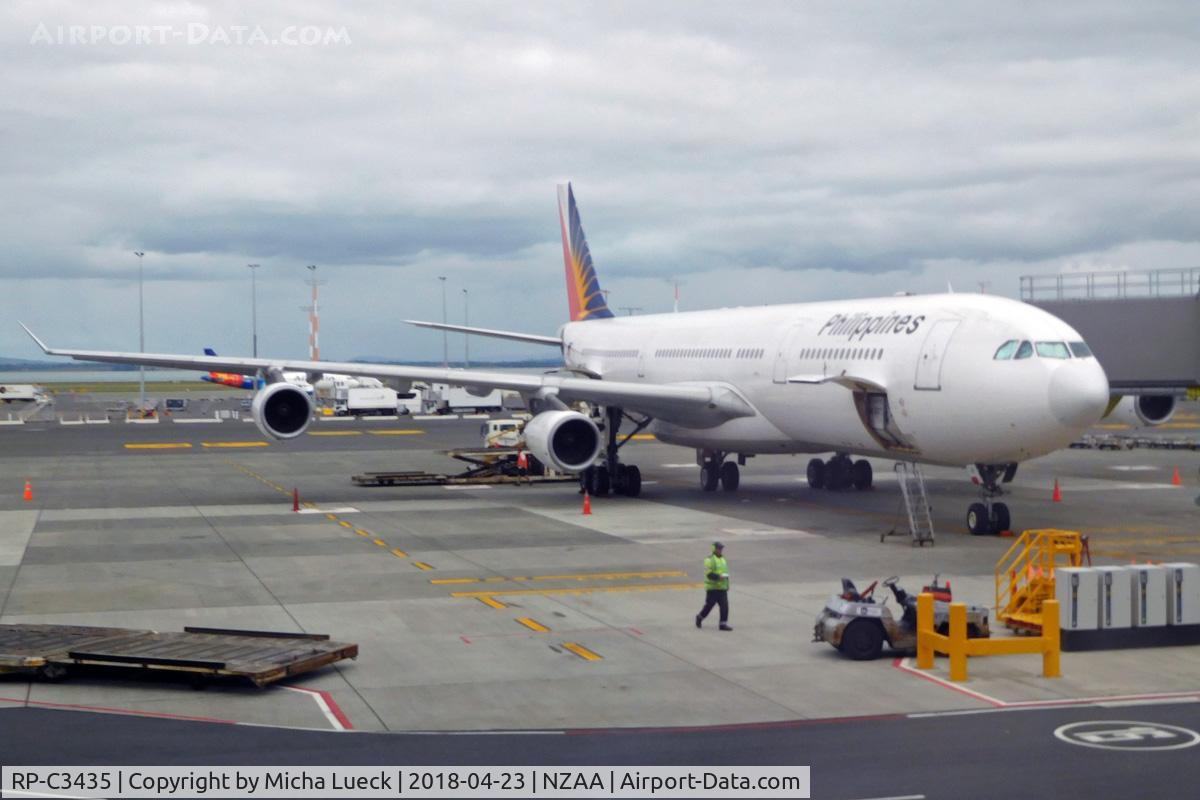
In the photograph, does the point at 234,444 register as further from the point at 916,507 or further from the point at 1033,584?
the point at 1033,584

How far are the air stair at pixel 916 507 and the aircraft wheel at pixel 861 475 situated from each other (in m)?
8.17

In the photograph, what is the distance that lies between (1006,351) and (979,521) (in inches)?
153

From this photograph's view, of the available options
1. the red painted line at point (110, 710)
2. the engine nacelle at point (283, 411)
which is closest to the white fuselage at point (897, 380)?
the engine nacelle at point (283, 411)

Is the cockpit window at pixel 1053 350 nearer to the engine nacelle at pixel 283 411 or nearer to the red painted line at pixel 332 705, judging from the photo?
the red painted line at pixel 332 705

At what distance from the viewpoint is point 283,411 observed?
35750 mm

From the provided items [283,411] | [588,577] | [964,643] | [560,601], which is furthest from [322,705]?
[283,411]

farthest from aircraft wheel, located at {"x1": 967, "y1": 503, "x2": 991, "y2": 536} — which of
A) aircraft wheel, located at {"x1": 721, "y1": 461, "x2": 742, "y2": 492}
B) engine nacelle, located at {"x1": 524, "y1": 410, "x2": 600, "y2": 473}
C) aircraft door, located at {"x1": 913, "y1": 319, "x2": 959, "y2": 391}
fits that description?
aircraft wheel, located at {"x1": 721, "y1": 461, "x2": 742, "y2": 492}

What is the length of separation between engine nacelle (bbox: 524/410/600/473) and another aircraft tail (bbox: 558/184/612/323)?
16.5 metres

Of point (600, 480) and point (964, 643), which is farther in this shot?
point (600, 480)

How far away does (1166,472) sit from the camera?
4434 centimetres

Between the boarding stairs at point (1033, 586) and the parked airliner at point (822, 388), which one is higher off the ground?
the parked airliner at point (822, 388)

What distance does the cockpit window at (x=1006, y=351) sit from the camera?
26.6 metres

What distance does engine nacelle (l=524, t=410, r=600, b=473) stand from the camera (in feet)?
111

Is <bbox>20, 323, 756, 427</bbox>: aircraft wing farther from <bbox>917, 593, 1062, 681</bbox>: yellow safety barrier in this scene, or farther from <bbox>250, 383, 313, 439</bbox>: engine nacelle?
<bbox>917, 593, 1062, 681</bbox>: yellow safety barrier
